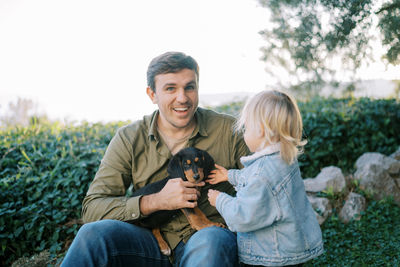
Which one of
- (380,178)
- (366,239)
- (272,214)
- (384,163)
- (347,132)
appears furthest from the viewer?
(347,132)

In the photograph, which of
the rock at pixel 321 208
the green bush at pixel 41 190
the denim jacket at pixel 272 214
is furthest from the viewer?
the rock at pixel 321 208

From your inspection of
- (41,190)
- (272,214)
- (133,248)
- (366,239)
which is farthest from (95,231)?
(366,239)

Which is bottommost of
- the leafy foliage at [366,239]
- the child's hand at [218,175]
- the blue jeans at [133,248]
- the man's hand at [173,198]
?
the leafy foliage at [366,239]

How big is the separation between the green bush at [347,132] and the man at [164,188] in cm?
342

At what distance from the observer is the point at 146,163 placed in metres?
3.20

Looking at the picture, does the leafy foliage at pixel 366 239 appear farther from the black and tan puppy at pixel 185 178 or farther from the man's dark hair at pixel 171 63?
the man's dark hair at pixel 171 63

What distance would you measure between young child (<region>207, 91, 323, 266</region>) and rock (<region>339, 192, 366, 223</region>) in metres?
2.79

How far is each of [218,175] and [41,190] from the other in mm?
2794

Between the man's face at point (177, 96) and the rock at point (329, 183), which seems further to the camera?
the rock at point (329, 183)

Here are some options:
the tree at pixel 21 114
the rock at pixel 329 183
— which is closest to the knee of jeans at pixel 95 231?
the rock at pixel 329 183

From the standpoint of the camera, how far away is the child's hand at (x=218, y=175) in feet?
9.70

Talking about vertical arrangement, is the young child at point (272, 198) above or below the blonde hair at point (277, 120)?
below

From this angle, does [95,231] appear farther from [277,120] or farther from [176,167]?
[277,120]

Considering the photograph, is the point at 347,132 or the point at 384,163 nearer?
the point at 384,163
